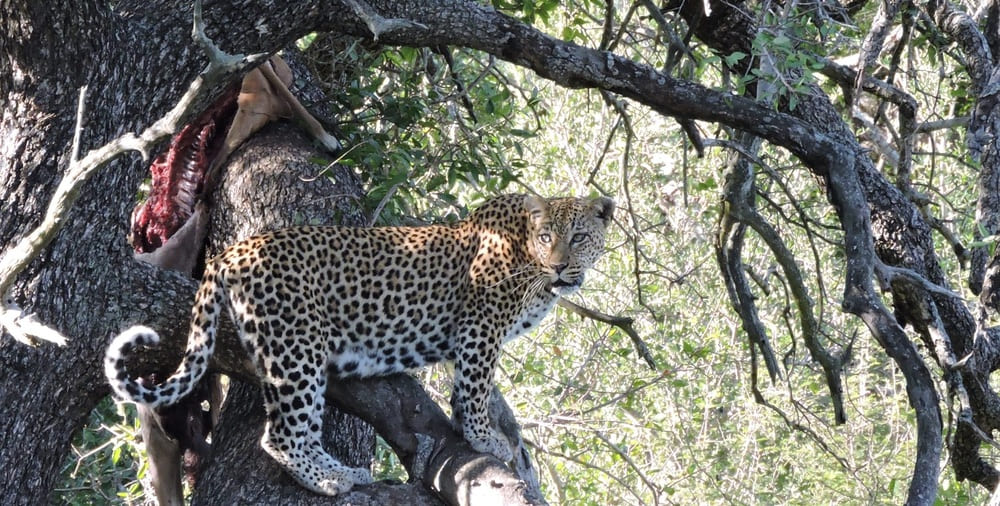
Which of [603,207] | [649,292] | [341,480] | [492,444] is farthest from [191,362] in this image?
[649,292]

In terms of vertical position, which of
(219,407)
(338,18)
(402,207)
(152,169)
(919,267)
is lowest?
(219,407)

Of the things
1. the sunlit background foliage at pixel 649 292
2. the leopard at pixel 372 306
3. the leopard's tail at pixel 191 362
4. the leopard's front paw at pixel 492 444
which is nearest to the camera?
the leopard's tail at pixel 191 362

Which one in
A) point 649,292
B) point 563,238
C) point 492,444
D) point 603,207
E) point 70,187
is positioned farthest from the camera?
point 649,292

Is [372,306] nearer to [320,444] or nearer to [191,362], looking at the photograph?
[320,444]

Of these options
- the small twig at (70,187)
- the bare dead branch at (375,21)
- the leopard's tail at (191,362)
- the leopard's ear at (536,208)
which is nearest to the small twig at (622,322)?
the leopard's ear at (536,208)

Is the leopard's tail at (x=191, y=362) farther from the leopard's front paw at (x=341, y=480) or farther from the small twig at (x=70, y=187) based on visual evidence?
the small twig at (x=70, y=187)

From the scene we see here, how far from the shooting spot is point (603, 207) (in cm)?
587

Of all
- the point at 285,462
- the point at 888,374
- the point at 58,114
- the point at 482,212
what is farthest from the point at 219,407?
the point at 888,374

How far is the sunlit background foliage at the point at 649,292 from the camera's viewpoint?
21.2 feet

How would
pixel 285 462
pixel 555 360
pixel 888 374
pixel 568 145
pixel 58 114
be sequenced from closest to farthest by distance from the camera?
pixel 58 114
pixel 285 462
pixel 555 360
pixel 568 145
pixel 888 374

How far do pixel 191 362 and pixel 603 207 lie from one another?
7.06ft

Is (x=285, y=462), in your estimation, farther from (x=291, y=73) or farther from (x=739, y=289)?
(x=739, y=289)

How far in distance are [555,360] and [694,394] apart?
1603 mm

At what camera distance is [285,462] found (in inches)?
193
